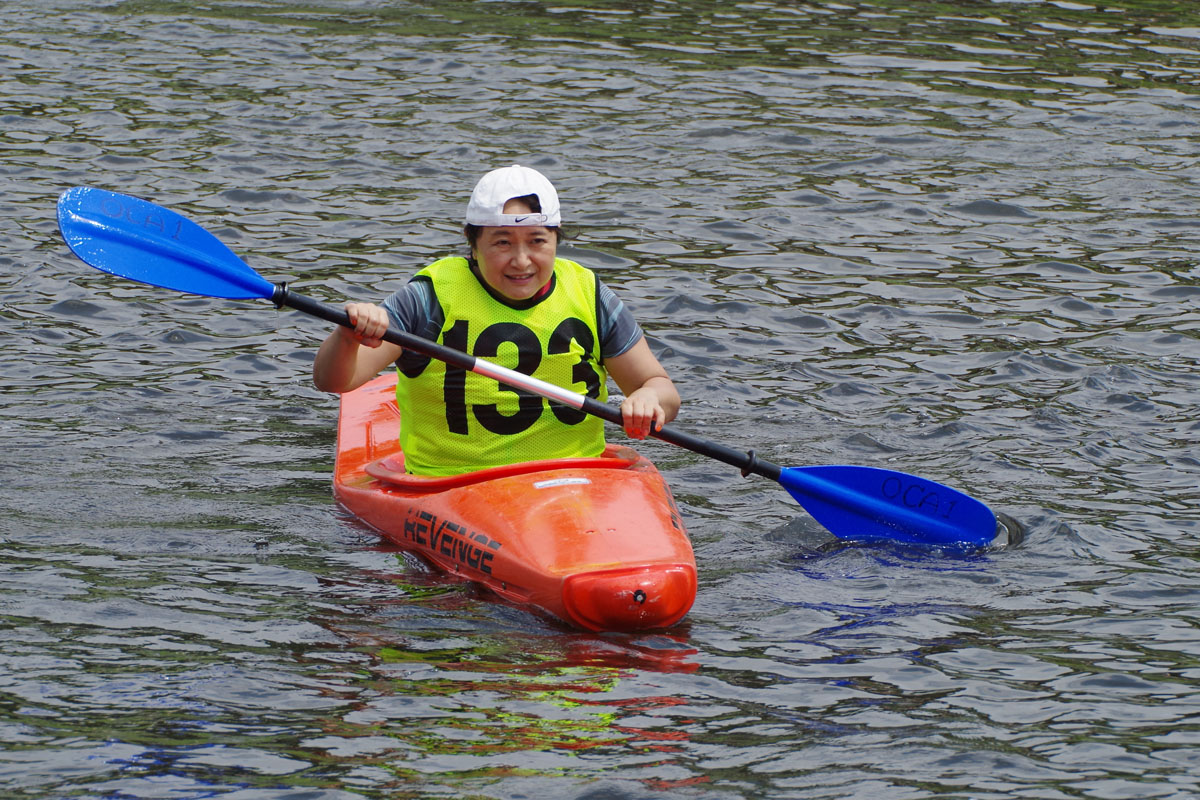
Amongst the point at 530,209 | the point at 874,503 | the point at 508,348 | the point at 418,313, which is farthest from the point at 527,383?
the point at 874,503

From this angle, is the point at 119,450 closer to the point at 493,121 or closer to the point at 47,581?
the point at 47,581

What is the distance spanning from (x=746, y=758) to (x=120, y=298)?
219 inches

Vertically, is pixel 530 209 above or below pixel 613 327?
above

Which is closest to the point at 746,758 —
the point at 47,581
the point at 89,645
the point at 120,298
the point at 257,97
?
the point at 89,645

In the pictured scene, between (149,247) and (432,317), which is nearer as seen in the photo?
(432,317)

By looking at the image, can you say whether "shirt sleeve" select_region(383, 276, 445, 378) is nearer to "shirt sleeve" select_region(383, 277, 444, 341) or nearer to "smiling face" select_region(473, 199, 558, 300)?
"shirt sleeve" select_region(383, 277, 444, 341)

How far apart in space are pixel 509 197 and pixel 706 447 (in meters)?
1.09

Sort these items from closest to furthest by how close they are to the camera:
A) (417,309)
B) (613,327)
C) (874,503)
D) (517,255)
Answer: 1. (517,255)
2. (417,309)
3. (613,327)
4. (874,503)

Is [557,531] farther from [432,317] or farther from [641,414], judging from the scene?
[432,317]

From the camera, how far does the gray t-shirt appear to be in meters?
5.18

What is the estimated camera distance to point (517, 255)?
503cm

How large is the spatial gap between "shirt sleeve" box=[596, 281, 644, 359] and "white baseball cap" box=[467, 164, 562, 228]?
42 centimetres

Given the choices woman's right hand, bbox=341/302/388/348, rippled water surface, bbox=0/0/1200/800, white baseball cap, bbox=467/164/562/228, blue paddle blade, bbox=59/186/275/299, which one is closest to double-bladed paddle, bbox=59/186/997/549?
blue paddle blade, bbox=59/186/275/299

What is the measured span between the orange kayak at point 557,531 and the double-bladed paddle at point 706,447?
1.35ft
